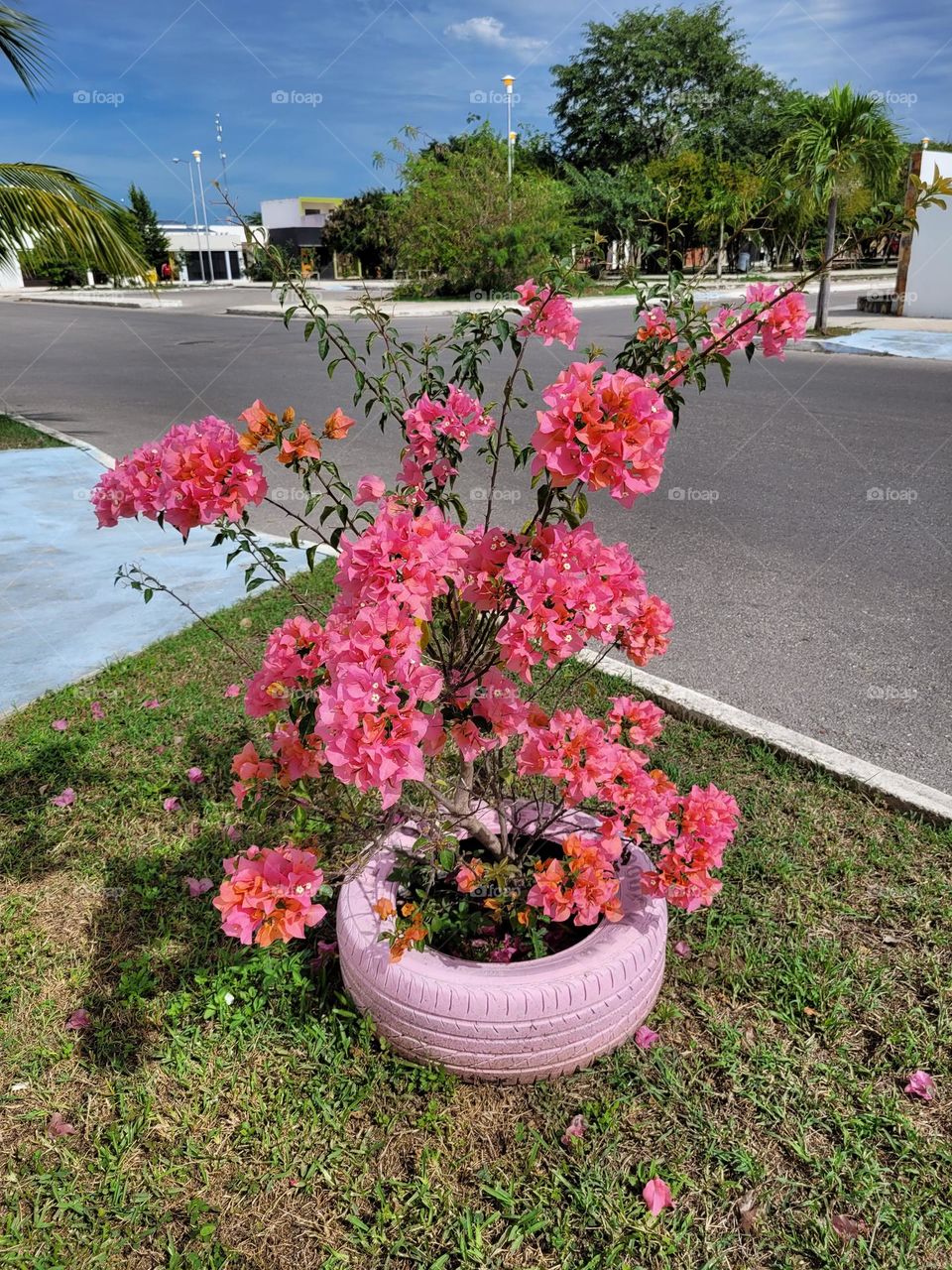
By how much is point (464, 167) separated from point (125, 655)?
2910 centimetres

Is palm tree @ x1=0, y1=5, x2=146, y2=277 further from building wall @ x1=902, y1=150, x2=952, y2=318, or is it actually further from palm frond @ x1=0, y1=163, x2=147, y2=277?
building wall @ x1=902, y1=150, x2=952, y2=318

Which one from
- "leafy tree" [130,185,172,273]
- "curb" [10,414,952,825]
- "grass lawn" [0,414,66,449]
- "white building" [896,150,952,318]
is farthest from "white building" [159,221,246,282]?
"curb" [10,414,952,825]

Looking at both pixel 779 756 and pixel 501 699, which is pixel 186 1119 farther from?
pixel 779 756

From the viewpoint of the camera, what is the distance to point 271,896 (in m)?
Result: 1.83

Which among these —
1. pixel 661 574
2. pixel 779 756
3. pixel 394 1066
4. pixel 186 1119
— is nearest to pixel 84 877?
pixel 186 1119

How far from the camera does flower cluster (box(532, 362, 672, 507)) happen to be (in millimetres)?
1546

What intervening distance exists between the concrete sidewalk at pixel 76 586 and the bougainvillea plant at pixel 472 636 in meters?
2.54

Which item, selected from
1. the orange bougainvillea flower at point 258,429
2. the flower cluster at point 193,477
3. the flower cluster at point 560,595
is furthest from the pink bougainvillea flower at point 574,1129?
the orange bougainvillea flower at point 258,429

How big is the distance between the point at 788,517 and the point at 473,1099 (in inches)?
199

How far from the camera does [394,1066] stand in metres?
2.20

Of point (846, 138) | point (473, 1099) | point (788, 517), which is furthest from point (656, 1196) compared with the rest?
point (846, 138)

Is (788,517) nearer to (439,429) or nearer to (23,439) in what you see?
(439,429)

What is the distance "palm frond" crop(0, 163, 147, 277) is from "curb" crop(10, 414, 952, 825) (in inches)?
271

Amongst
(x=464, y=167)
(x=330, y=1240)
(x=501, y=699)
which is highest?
(x=464, y=167)
